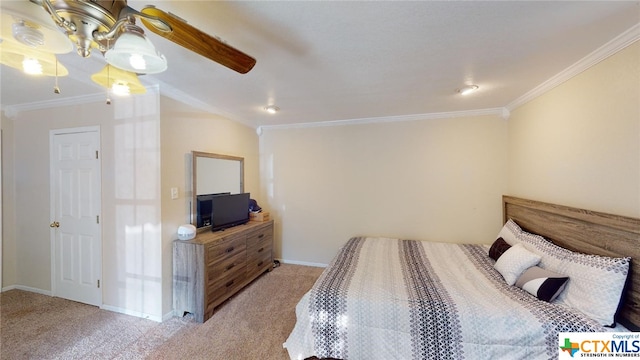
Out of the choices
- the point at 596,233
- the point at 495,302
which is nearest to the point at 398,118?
the point at 596,233

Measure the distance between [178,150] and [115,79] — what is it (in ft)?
3.64

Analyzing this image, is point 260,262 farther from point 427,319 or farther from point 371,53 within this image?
point 371,53

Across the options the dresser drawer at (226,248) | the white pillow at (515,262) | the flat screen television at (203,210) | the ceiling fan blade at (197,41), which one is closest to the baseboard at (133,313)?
the dresser drawer at (226,248)

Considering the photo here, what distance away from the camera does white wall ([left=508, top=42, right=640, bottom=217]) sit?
148 centimetres

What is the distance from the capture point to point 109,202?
2.46 m

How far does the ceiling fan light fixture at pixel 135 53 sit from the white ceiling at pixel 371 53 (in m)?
0.41

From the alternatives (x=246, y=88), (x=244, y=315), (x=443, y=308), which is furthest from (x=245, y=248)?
(x=443, y=308)

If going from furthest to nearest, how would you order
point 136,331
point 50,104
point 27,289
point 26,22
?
point 27,289 → point 50,104 → point 136,331 → point 26,22

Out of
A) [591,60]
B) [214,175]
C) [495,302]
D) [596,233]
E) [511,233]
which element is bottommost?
[495,302]

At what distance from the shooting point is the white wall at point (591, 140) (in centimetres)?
148

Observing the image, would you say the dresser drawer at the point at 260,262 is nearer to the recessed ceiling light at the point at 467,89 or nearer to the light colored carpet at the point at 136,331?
the light colored carpet at the point at 136,331

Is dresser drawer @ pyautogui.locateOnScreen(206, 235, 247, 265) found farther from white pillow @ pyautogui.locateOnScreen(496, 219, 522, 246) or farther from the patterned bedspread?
white pillow @ pyautogui.locateOnScreen(496, 219, 522, 246)

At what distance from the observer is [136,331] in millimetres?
2156

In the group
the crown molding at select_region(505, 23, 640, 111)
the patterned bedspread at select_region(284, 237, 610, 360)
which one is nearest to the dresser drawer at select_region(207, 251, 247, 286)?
the patterned bedspread at select_region(284, 237, 610, 360)
